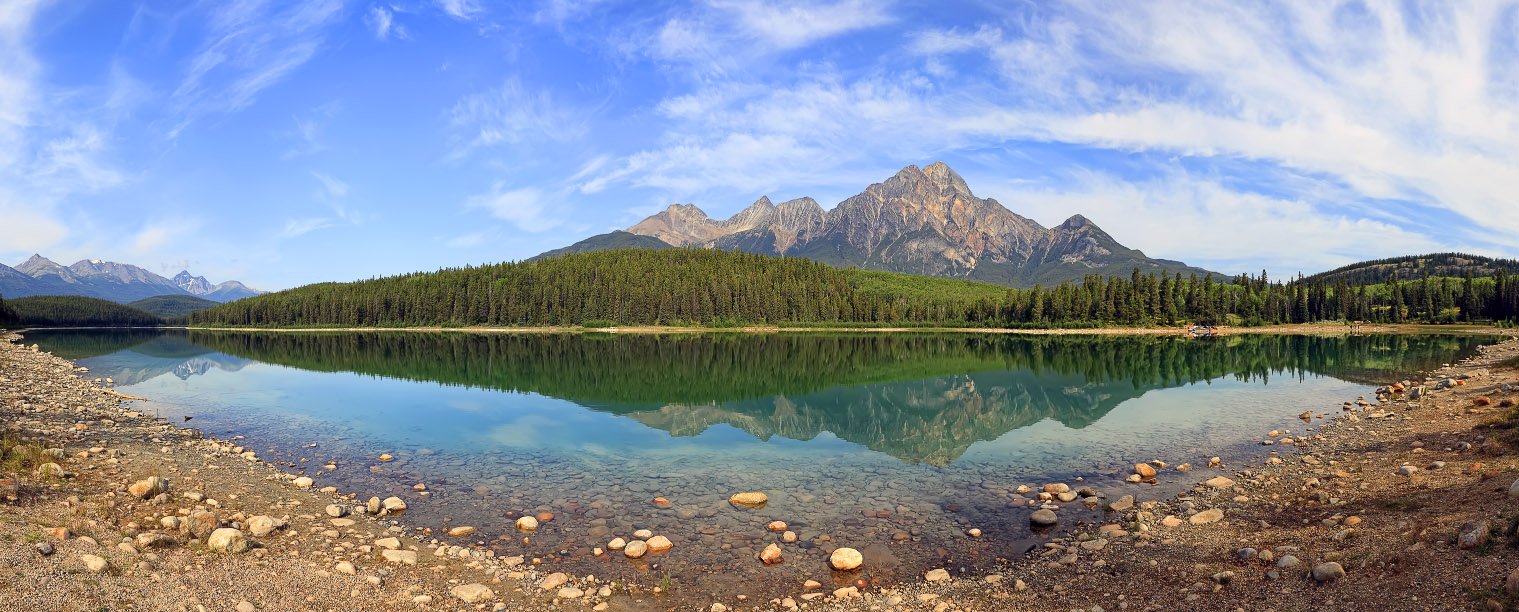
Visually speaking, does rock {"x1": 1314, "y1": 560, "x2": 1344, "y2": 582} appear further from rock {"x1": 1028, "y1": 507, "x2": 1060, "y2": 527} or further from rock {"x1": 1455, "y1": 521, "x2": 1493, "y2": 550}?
rock {"x1": 1028, "y1": 507, "x2": 1060, "y2": 527}

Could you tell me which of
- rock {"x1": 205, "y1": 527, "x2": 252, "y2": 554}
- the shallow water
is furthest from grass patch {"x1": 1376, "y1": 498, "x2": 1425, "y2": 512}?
rock {"x1": 205, "y1": 527, "x2": 252, "y2": 554}

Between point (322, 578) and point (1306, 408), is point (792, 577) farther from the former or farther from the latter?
point (1306, 408)

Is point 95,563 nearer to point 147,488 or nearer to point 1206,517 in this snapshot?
point 147,488

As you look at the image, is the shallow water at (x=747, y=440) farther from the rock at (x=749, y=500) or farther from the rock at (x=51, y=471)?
the rock at (x=51, y=471)

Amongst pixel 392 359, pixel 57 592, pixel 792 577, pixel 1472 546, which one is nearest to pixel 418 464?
pixel 57 592

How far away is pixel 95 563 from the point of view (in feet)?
40.1

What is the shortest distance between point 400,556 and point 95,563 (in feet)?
17.0

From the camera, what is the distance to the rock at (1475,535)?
11422 millimetres

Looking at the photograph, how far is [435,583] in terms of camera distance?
1413cm

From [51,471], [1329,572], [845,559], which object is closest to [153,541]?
[51,471]

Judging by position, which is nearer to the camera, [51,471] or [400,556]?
[400,556]

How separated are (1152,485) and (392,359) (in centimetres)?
9282

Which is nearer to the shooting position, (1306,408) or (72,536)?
(72,536)

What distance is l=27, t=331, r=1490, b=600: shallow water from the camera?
696 inches
